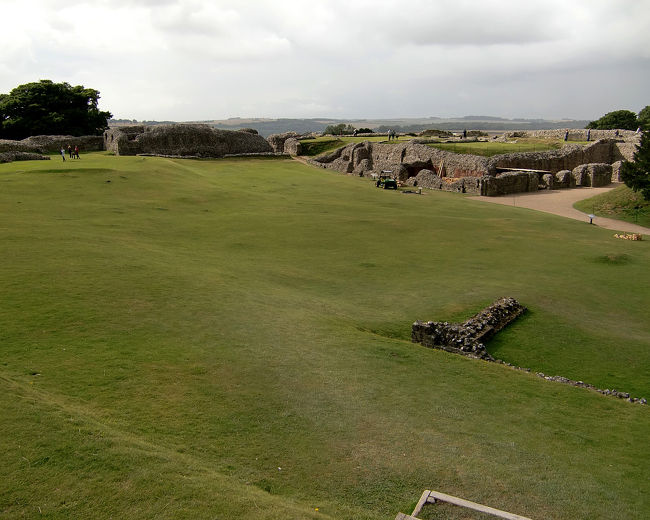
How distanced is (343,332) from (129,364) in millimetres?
5331

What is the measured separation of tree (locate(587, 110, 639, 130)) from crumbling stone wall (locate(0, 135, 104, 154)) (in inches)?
3292

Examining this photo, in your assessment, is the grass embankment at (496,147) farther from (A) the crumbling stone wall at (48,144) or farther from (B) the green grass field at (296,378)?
(A) the crumbling stone wall at (48,144)

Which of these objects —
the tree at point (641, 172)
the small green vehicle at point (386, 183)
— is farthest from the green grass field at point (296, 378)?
the small green vehicle at point (386, 183)

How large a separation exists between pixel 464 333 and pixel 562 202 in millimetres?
32979

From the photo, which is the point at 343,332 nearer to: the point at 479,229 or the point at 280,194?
the point at 479,229

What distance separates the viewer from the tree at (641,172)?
116 ft

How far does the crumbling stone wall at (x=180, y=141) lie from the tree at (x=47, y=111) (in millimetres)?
10000

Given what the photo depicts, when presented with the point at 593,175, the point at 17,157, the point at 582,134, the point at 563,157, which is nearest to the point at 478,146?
the point at 563,157

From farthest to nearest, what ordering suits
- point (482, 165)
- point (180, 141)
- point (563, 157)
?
1. point (563, 157)
2. point (180, 141)
3. point (482, 165)

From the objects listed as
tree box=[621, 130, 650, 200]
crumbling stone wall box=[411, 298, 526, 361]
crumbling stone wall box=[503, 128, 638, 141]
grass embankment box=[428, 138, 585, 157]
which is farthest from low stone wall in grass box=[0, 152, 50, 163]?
crumbling stone wall box=[503, 128, 638, 141]

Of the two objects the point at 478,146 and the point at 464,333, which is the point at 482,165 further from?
the point at 464,333

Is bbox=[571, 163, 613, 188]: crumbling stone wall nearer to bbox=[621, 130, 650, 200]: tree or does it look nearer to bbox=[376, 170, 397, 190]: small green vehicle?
bbox=[621, 130, 650, 200]: tree

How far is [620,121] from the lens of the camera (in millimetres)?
92562

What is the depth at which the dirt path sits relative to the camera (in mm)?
33169
